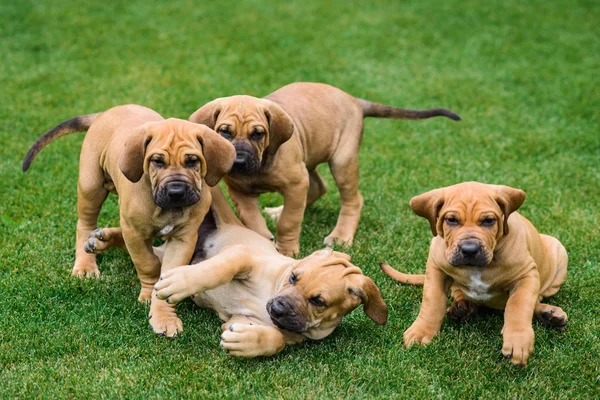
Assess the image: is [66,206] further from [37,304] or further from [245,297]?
[245,297]

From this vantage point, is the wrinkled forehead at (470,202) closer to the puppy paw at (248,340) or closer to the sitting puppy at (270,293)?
the sitting puppy at (270,293)

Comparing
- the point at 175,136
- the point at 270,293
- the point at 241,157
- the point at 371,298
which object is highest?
the point at 175,136

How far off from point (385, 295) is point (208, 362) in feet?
5.79

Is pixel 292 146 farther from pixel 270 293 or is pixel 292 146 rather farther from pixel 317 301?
pixel 317 301

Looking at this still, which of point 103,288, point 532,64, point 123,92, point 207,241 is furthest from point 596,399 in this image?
point 532,64

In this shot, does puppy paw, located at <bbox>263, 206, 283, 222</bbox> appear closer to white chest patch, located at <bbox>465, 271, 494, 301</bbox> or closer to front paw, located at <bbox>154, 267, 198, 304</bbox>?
white chest patch, located at <bbox>465, 271, 494, 301</bbox>

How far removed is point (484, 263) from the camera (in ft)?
17.1

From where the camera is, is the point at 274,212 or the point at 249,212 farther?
the point at 274,212

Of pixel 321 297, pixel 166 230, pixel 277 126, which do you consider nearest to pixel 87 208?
pixel 166 230

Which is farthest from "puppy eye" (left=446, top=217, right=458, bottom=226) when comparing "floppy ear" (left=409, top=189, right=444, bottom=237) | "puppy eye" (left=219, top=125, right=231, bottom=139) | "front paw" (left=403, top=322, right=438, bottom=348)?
"puppy eye" (left=219, top=125, right=231, bottom=139)

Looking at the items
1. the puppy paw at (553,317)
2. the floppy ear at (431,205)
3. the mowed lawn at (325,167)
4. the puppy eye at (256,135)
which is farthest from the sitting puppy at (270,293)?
the puppy paw at (553,317)

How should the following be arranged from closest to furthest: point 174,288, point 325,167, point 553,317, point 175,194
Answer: point 174,288
point 175,194
point 553,317
point 325,167

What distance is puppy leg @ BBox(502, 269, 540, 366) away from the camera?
5.07 m

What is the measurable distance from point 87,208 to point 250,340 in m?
2.37
